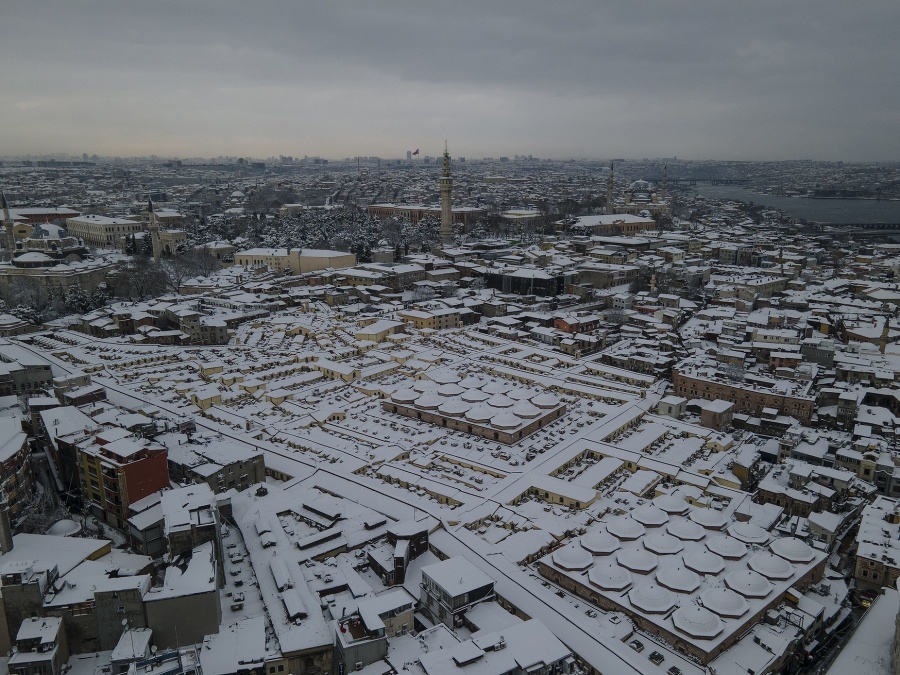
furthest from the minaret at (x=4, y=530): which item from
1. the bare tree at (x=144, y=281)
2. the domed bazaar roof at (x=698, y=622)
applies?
the bare tree at (x=144, y=281)

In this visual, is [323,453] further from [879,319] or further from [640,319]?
[879,319]

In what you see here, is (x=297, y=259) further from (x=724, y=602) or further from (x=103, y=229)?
(x=724, y=602)

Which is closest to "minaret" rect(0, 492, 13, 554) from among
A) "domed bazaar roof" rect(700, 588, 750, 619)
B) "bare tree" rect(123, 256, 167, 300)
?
"domed bazaar roof" rect(700, 588, 750, 619)

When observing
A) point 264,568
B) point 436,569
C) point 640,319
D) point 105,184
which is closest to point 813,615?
point 436,569

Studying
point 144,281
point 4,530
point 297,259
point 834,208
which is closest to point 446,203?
point 297,259

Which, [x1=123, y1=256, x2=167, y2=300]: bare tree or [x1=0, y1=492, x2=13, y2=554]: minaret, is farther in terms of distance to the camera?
[x1=123, y1=256, x2=167, y2=300]: bare tree

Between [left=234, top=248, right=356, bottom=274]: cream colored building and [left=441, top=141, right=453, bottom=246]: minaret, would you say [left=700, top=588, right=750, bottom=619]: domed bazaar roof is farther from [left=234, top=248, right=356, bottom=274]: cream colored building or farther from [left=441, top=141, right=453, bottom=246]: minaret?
[left=441, top=141, right=453, bottom=246]: minaret

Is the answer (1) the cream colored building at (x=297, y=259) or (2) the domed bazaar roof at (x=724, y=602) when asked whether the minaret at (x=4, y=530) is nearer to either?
(2) the domed bazaar roof at (x=724, y=602)
